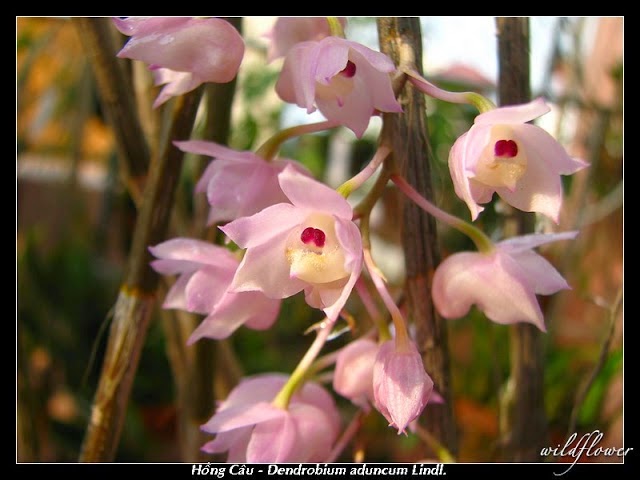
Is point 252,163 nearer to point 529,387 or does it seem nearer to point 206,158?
point 206,158

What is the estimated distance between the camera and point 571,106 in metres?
0.89

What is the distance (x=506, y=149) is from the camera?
308 mm

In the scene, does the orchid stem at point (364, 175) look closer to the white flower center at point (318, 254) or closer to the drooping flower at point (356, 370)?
the white flower center at point (318, 254)

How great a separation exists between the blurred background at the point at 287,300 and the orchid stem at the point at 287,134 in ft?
0.87

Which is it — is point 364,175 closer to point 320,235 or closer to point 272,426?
point 320,235

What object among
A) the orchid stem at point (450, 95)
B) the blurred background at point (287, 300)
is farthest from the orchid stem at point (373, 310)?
the blurred background at point (287, 300)

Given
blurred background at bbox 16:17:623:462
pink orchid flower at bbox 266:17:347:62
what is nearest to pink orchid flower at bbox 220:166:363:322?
pink orchid flower at bbox 266:17:347:62

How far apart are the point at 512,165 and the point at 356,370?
0.15m

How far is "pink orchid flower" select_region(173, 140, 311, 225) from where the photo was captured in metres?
0.35

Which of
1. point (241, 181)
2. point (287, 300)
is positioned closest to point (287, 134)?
point (241, 181)

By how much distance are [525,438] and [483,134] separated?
31cm

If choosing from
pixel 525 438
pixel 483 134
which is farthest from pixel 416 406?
pixel 525 438

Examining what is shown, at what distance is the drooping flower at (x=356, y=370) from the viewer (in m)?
0.37

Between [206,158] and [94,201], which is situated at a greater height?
[206,158]
